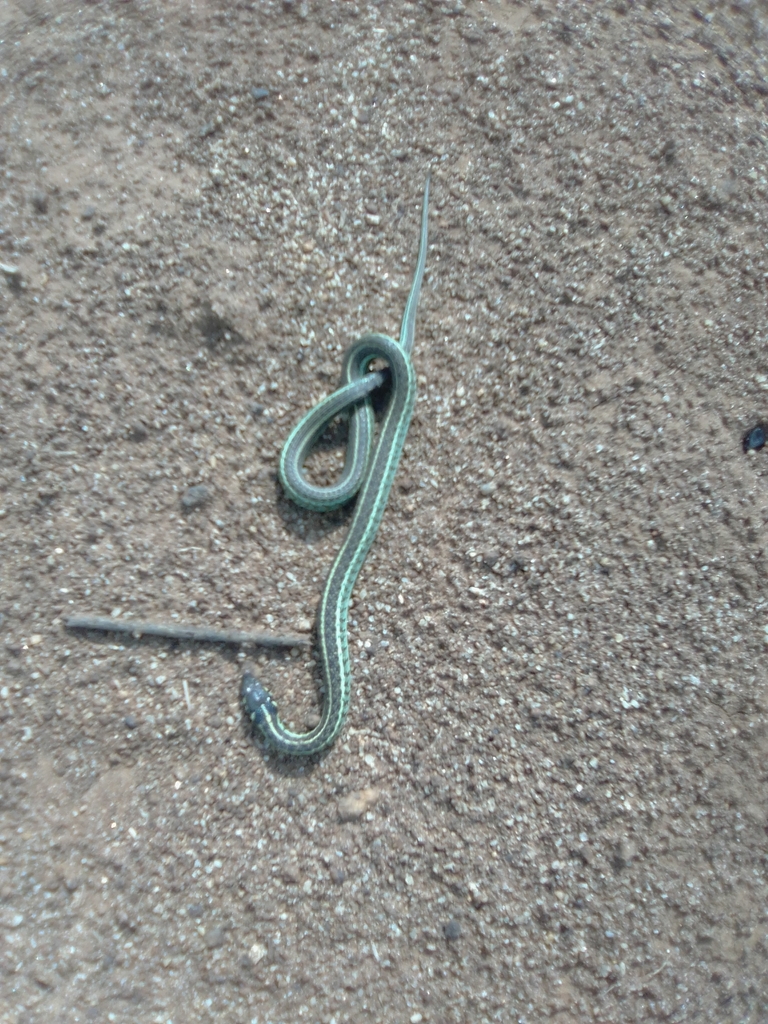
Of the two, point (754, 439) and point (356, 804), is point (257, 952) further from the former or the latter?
point (754, 439)

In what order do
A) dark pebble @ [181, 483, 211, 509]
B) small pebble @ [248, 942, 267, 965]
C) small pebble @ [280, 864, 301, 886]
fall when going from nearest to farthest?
small pebble @ [248, 942, 267, 965], small pebble @ [280, 864, 301, 886], dark pebble @ [181, 483, 211, 509]

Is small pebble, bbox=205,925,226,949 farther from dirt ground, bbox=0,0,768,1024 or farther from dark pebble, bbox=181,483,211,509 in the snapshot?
dark pebble, bbox=181,483,211,509

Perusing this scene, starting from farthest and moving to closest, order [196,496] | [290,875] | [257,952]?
[196,496]
[290,875]
[257,952]

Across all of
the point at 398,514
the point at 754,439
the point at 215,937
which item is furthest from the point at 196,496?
the point at 754,439

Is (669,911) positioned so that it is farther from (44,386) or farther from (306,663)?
(44,386)

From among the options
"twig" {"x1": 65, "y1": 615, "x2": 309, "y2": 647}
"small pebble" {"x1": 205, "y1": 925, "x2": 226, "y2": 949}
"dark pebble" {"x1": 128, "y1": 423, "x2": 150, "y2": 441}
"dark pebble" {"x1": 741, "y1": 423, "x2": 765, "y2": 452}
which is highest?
"dark pebble" {"x1": 741, "y1": 423, "x2": 765, "y2": 452}

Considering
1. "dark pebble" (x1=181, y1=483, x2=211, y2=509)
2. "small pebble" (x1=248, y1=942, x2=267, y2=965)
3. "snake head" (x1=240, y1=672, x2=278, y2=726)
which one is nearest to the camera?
"small pebble" (x1=248, y1=942, x2=267, y2=965)

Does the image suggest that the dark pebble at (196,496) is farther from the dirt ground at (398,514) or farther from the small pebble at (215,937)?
the small pebble at (215,937)

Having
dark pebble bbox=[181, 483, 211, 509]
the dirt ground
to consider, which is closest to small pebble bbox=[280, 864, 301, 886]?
the dirt ground
